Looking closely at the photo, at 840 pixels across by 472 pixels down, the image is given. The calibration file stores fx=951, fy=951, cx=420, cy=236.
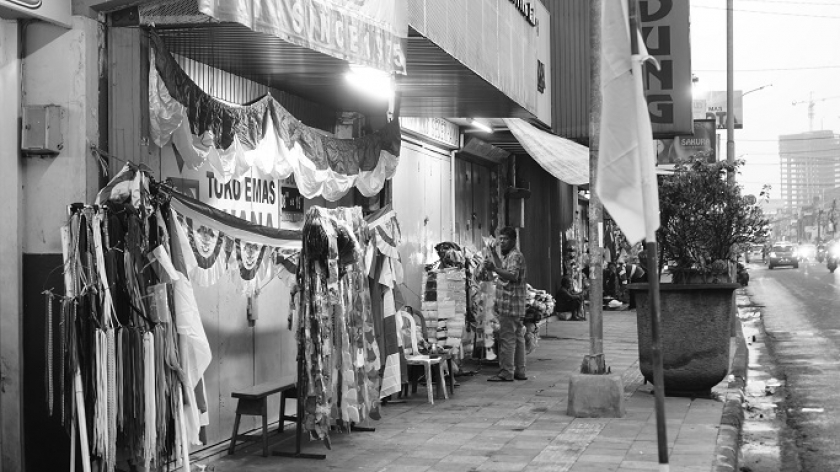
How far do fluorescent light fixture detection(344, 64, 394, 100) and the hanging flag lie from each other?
3.70 metres

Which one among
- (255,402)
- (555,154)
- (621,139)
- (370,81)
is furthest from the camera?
(555,154)

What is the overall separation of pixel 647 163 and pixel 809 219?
17200cm

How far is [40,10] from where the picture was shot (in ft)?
18.3

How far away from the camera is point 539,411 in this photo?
1019 centimetres

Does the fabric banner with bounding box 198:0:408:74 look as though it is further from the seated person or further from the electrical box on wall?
the seated person

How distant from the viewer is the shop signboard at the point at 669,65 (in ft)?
60.9

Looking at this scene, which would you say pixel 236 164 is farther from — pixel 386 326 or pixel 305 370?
pixel 386 326

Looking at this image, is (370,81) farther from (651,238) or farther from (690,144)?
(690,144)

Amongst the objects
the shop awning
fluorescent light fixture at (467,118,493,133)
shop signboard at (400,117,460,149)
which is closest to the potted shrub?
the shop awning

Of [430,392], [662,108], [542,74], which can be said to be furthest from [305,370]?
[662,108]

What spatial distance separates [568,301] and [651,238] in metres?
18.9

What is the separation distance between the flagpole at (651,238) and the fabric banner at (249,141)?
3.21 m

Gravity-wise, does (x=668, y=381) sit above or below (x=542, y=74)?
below

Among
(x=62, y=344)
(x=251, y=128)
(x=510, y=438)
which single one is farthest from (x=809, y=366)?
(x=62, y=344)
